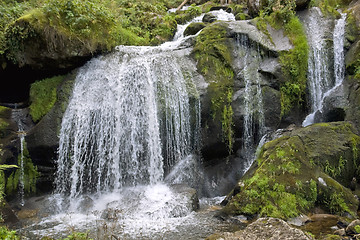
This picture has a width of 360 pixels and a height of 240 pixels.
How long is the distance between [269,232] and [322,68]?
859cm

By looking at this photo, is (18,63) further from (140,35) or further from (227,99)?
(227,99)

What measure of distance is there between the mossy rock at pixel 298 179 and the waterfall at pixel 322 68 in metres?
2.64

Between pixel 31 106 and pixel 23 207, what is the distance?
3.38 m

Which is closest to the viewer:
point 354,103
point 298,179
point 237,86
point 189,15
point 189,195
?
point 298,179

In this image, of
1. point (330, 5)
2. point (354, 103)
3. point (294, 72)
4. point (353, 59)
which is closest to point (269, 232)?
point (354, 103)

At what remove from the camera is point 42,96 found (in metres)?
9.83

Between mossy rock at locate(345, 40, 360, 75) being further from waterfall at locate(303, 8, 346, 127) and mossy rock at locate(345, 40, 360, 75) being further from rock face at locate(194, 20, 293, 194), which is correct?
rock face at locate(194, 20, 293, 194)

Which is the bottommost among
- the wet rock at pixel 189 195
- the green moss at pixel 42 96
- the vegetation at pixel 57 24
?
the wet rock at pixel 189 195

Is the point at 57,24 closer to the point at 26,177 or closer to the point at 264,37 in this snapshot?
the point at 26,177

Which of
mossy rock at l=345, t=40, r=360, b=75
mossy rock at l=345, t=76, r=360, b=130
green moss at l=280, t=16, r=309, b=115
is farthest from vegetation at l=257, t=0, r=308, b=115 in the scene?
mossy rock at l=345, t=76, r=360, b=130

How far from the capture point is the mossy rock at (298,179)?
635 centimetres

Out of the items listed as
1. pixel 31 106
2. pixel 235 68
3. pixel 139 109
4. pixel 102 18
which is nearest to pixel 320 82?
pixel 235 68

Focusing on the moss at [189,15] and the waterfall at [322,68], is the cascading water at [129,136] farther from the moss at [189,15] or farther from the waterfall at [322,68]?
the moss at [189,15]

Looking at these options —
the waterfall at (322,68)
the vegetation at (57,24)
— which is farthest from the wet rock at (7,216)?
the waterfall at (322,68)
